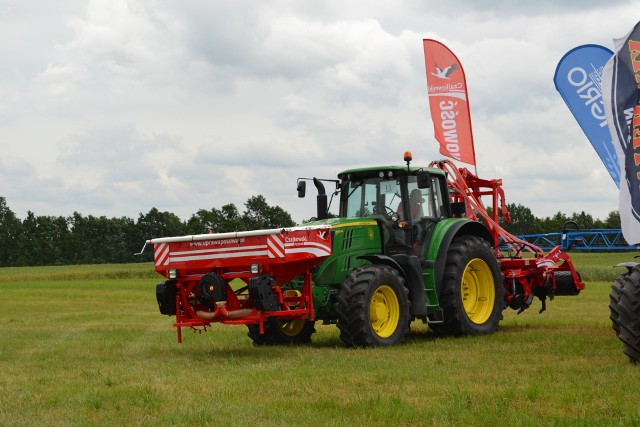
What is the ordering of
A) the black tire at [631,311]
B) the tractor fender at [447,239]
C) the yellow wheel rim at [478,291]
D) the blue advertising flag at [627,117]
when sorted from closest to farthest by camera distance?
the black tire at [631,311], the blue advertising flag at [627,117], the tractor fender at [447,239], the yellow wheel rim at [478,291]

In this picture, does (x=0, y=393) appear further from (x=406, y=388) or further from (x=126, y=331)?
(x=126, y=331)

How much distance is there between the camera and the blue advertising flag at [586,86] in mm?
16266

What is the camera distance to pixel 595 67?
667 inches

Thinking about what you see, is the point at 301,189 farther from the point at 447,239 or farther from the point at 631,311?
the point at 631,311

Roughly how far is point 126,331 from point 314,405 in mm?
9305

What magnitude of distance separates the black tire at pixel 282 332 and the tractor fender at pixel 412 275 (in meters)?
1.47

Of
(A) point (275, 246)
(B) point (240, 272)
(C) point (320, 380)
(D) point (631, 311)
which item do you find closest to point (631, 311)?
(D) point (631, 311)

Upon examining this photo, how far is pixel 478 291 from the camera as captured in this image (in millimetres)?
14906

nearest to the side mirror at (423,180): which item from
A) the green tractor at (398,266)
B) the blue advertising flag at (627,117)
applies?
the green tractor at (398,266)

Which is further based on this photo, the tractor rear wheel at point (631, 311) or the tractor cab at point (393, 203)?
the tractor cab at point (393, 203)

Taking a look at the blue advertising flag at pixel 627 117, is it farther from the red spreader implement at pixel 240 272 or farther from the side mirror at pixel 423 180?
the red spreader implement at pixel 240 272

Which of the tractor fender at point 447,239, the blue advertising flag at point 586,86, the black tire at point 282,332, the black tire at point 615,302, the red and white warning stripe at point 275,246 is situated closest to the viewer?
the black tire at point 615,302

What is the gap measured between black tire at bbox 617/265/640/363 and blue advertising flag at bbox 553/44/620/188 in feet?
22.1

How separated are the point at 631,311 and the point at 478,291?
5.40 metres
